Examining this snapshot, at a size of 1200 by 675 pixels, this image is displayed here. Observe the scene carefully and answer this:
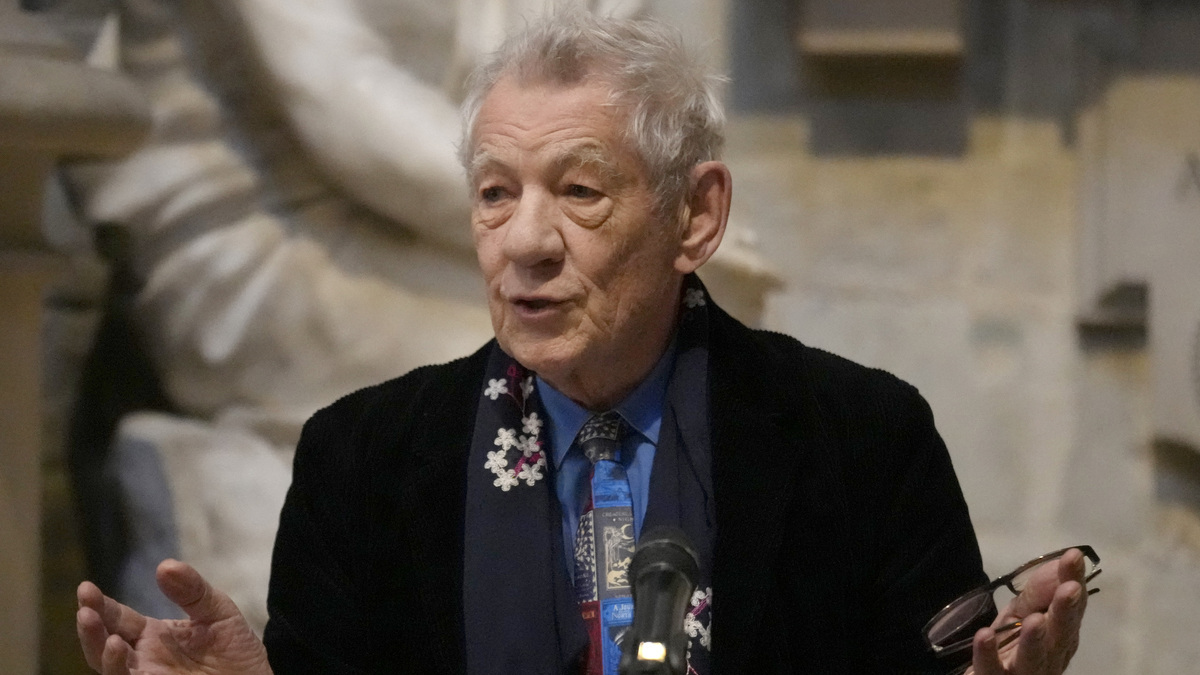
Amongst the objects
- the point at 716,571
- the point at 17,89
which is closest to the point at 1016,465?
the point at 716,571

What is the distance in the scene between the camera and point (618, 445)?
1.67 metres

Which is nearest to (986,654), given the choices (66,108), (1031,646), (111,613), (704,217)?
(1031,646)

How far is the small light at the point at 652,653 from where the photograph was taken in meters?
1.05

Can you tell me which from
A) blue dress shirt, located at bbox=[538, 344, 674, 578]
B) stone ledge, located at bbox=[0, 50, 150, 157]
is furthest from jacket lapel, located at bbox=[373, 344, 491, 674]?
stone ledge, located at bbox=[0, 50, 150, 157]

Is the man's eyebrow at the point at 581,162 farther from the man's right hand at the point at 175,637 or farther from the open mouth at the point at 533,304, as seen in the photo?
the man's right hand at the point at 175,637

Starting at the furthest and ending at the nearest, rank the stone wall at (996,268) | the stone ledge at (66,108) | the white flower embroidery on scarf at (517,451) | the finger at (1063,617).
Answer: the stone wall at (996,268) < the stone ledge at (66,108) < the white flower embroidery on scarf at (517,451) < the finger at (1063,617)

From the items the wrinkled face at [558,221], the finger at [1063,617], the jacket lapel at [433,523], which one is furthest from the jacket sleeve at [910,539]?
the jacket lapel at [433,523]

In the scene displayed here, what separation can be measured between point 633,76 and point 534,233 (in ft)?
0.66

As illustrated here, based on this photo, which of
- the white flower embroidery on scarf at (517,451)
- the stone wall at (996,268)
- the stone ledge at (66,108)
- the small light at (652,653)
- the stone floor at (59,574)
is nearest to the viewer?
the small light at (652,653)

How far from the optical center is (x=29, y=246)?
2303mm

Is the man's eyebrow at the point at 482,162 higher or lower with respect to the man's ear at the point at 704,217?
higher

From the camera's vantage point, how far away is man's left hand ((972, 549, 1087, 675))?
131 centimetres

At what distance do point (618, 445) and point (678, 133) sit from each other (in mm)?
342

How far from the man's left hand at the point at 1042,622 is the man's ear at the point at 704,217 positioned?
0.53 m
